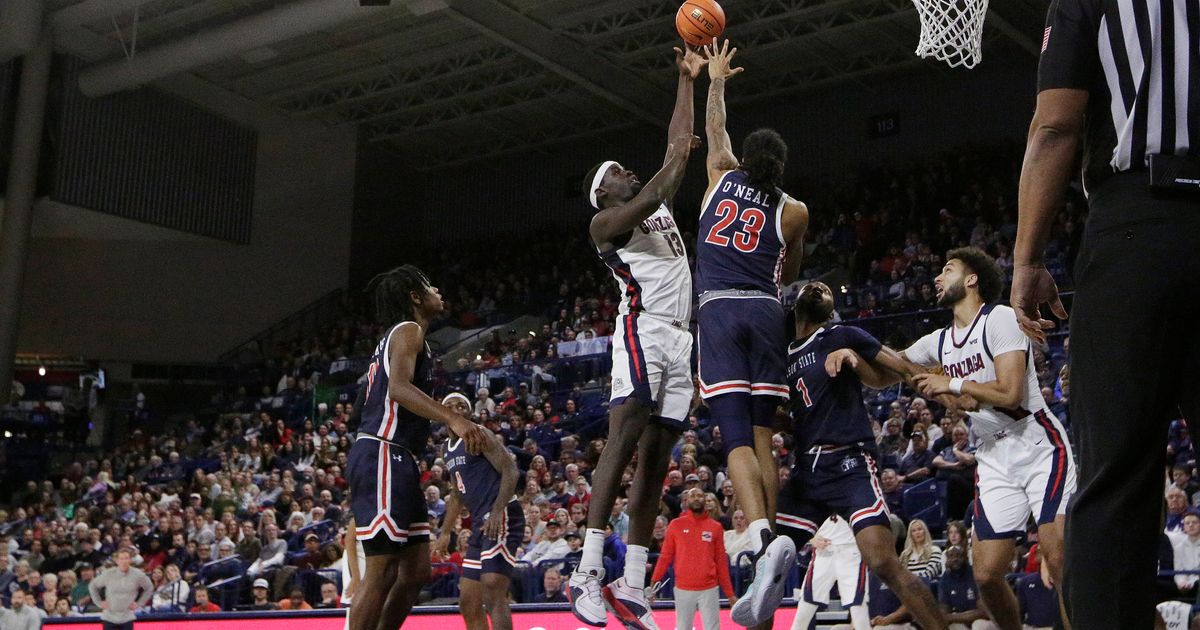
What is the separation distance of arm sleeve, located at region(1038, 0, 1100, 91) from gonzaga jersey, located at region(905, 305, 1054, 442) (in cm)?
380

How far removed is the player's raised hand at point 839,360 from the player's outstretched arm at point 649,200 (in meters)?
1.14

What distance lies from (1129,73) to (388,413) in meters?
4.57

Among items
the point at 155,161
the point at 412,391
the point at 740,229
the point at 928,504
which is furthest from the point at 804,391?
the point at 155,161

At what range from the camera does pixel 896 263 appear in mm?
Answer: 20500

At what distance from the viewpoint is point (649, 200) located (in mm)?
5906

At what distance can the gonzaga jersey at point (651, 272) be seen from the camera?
6340mm

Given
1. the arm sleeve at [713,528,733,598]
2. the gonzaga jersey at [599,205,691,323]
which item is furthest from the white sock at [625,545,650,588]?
the arm sleeve at [713,528,733,598]

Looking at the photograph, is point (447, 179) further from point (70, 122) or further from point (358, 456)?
point (358, 456)

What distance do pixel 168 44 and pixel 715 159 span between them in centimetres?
1984

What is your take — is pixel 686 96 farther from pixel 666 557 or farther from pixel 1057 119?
pixel 666 557

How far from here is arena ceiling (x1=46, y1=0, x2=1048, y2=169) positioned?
23156 millimetres

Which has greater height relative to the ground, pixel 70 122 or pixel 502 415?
pixel 70 122

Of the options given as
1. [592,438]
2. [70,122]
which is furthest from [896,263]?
[70,122]

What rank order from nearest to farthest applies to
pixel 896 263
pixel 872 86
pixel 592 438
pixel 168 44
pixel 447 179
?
pixel 592 438 < pixel 896 263 < pixel 168 44 < pixel 872 86 < pixel 447 179
